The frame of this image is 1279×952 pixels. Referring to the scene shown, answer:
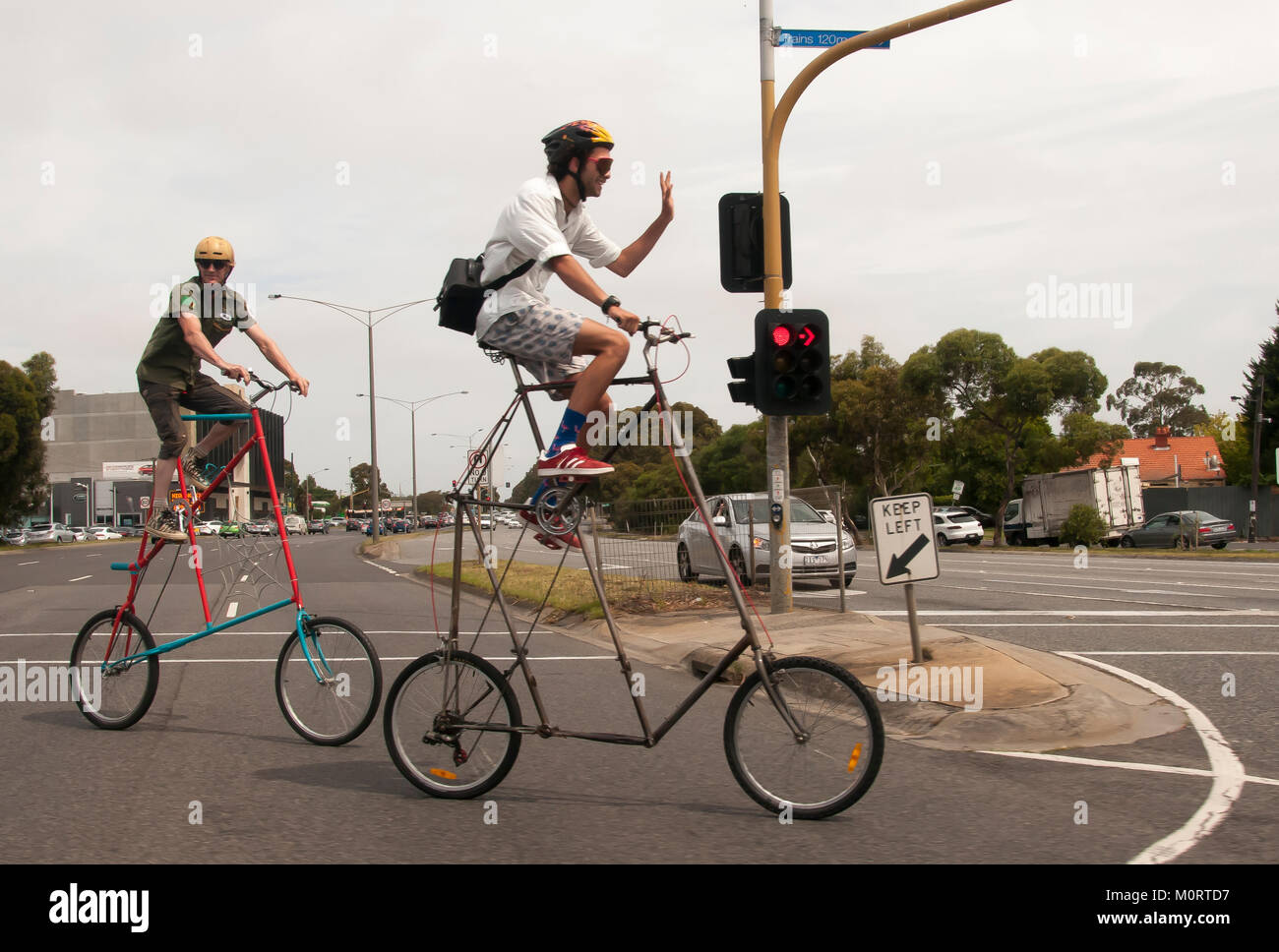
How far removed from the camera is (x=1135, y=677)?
816 cm

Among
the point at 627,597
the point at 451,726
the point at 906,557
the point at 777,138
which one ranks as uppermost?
the point at 777,138

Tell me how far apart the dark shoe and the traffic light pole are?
564 centimetres

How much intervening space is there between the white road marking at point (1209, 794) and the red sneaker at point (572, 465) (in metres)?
2.43

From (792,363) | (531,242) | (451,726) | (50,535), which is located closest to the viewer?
(531,242)

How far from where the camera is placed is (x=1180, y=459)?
78125mm

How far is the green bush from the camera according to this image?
3912 cm

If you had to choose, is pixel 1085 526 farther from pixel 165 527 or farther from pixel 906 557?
pixel 165 527

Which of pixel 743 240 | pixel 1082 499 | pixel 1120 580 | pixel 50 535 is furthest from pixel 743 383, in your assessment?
pixel 50 535

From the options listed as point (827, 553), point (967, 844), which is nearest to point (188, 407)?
point (967, 844)

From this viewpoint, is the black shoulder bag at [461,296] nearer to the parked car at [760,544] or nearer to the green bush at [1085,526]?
the parked car at [760,544]

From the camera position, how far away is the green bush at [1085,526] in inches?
1540

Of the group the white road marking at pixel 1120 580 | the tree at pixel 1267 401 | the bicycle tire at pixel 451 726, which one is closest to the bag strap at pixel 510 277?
the bicycle tire at pixel 451 726

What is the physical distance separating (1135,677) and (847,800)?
15.3 feet

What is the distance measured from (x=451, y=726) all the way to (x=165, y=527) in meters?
2.65
